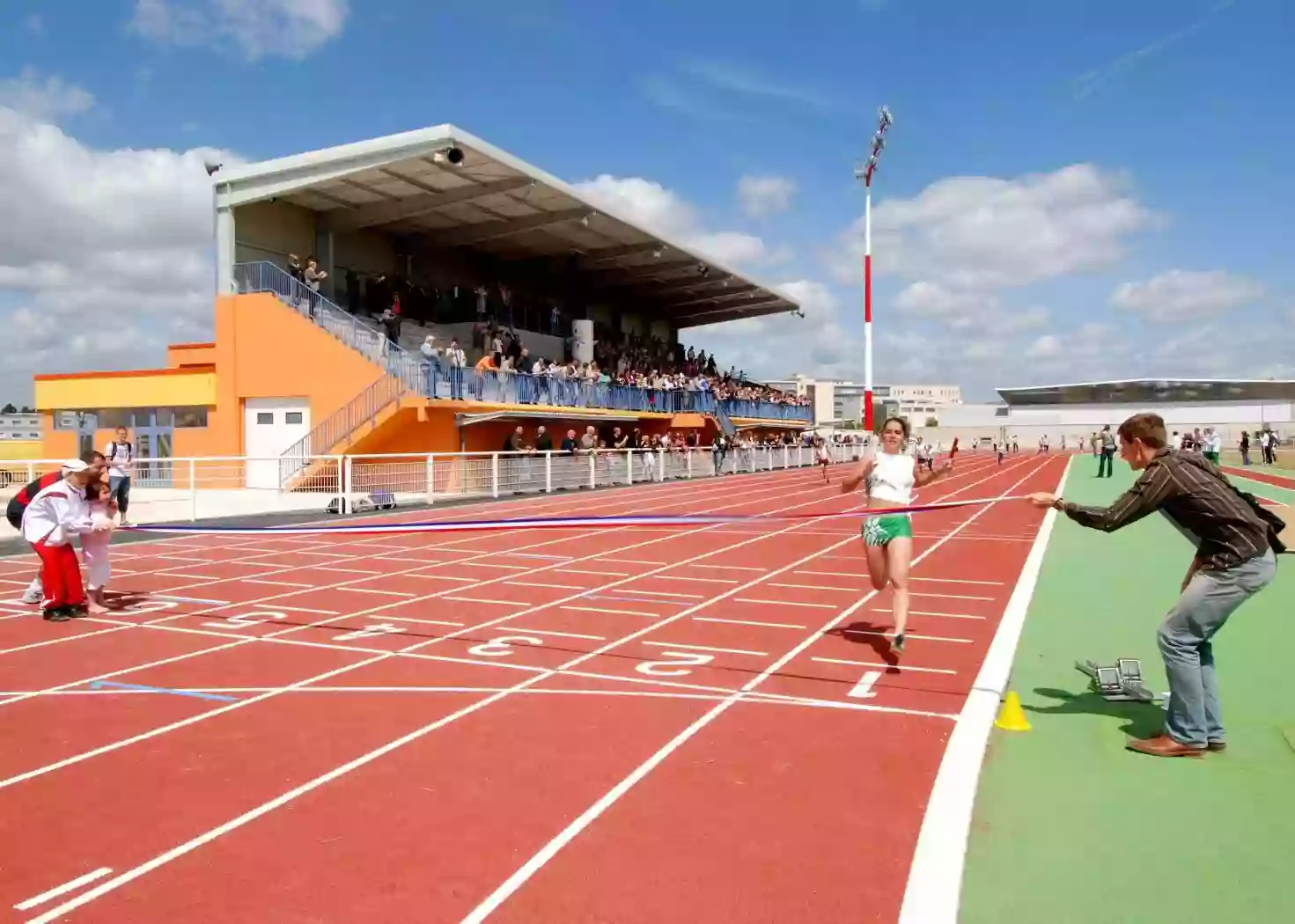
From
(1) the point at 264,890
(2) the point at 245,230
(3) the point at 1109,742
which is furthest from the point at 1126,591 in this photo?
(2) the point at 245,230

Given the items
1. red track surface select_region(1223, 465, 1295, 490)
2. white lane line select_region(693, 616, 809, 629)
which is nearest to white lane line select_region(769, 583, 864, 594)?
white lane line select_region(693, 616, 809, 629)

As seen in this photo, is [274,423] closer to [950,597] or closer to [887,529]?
[950,597]

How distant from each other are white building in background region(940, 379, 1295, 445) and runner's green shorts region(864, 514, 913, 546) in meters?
96.6

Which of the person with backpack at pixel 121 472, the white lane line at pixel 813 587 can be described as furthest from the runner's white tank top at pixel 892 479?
the person with backpack at pixel 121 472

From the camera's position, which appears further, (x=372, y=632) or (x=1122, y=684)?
(x=372, y=632)

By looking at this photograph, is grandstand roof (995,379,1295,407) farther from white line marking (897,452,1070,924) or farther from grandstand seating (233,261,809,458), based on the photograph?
white line marking (897,452,1070,924)

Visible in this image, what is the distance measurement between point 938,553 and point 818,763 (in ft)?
28.9

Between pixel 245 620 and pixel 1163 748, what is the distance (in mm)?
6978

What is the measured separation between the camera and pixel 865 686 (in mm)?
6047

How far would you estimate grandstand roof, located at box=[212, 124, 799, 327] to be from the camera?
27.7 metres

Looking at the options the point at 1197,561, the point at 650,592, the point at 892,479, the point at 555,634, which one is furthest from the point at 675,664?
Result: the point at 1197,561

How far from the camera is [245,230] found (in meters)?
29.2

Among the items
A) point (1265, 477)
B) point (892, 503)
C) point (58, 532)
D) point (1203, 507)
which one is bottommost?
point (1265, 477)

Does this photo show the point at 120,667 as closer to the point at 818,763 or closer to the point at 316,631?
the point at 316,631
